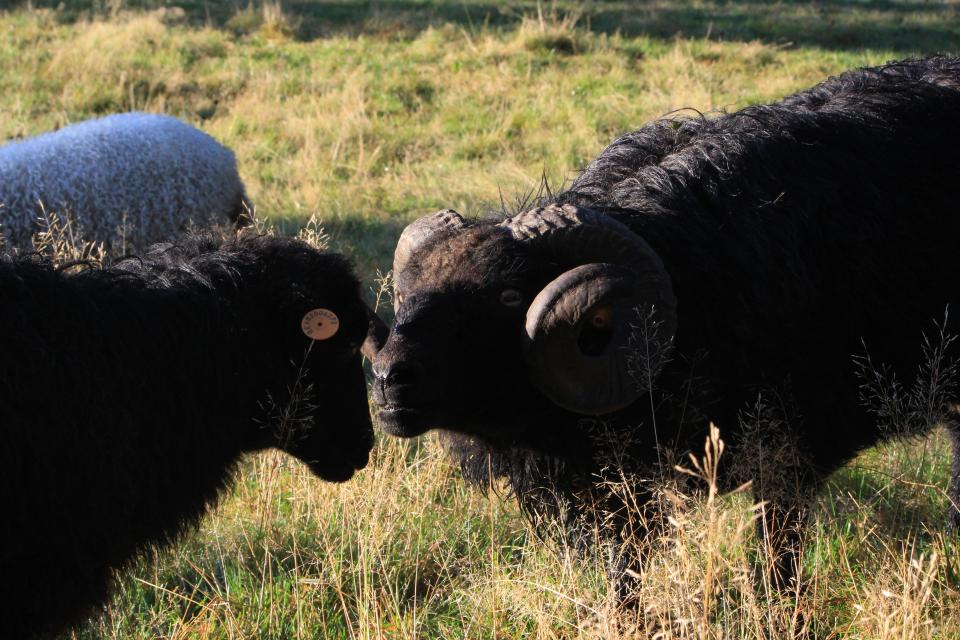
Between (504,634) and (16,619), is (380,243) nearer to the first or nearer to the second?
(504,634)

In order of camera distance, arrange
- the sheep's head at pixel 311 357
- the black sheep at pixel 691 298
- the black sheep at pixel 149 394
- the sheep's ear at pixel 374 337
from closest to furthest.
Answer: the black sheep at pixel 149 394 < the black sheep at pixel 691 298 < the sheep's head at pixel 311 357 < the sheep's ear at pixel 374 337

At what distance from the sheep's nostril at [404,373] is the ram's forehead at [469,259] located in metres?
0.45

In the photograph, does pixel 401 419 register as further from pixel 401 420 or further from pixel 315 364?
pixel 315 364

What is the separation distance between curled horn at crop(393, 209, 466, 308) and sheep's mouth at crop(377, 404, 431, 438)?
0.74m

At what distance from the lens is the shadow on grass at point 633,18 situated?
54.1 ft

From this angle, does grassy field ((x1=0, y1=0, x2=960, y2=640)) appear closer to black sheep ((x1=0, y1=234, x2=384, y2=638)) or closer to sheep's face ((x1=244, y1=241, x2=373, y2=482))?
sheep's face ((x1=244, y1=241, x2=373, y2=482))

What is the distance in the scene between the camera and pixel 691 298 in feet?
14.7

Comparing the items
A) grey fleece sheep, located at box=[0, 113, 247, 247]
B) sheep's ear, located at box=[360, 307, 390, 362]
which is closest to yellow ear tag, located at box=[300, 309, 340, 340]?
sheep's ear, located at box=[360, 307, 390, 362]

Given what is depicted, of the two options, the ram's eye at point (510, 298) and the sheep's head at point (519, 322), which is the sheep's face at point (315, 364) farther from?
the ram's eye at point (510, 298)

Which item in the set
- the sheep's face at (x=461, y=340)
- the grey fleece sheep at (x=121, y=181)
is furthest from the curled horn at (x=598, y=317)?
the grey fleece sheep at (x=121, y=181)

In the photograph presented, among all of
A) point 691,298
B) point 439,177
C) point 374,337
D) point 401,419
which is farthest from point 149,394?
point 439,177

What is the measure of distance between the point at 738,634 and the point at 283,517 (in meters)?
2.23

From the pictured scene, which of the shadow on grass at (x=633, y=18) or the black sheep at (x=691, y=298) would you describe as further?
the shadow on grass at (x=633, y=18)

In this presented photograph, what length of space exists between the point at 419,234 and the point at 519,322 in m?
0.58
